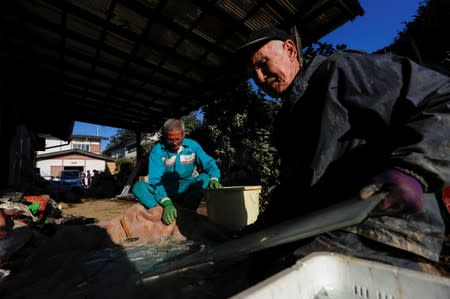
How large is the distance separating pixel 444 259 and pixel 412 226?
67.1 inches

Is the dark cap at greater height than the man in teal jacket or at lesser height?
greater

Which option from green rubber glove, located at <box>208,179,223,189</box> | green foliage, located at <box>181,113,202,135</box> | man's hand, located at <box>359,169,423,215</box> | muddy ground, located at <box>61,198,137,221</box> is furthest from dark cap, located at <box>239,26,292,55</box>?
green foliage, located at <box>181,113,202,135</box>

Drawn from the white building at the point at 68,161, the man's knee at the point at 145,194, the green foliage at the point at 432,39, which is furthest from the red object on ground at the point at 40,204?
the white building at the point at 68,161

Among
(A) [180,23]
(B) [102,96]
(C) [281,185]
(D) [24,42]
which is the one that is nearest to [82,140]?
(B) [102,96]

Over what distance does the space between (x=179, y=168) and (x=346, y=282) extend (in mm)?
3027

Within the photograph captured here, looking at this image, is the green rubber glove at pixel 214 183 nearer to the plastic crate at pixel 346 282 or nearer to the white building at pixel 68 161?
the plastic crate at pixel 346 282

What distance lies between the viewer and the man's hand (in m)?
0.84

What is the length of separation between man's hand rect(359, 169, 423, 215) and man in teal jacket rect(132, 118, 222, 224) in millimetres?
2557

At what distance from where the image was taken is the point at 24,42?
446 centimetres

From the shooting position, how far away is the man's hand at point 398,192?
2.75 feet

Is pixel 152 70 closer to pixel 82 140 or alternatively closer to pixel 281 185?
pixel 281 185

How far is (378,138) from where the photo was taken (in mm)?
1098

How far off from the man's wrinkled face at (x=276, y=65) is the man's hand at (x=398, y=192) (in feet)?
2.93

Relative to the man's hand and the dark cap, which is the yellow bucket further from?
the man's hand
